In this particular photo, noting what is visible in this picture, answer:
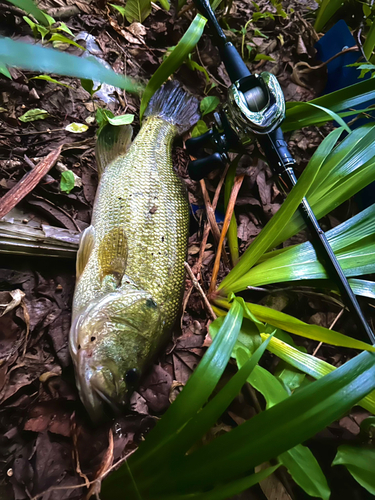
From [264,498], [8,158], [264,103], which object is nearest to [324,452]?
[264,498]

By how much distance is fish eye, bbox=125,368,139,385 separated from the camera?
51.3 inches

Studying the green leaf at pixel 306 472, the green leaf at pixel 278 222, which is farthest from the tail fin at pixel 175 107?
the green leaf at pixel 306 472

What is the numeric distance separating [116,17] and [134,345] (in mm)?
2589

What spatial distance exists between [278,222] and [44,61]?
1.34 meters

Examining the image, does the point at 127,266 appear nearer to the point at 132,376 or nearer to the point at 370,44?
the point at 132,376

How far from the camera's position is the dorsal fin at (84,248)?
1507 millimetres

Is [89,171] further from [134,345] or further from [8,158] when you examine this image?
[134,345]

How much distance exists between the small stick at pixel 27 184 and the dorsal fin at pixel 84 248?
38 centimetres

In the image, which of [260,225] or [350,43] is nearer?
[260,225]

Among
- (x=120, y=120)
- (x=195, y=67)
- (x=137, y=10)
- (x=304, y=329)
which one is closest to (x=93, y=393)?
(x=304, y=329)

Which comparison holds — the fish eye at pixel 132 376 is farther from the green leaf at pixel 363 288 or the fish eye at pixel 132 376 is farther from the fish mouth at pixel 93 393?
the green leaf at pixel 363 288

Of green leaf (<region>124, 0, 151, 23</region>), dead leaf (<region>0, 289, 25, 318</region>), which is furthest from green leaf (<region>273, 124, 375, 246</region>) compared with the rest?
green leaf (<region>124, 0, 151, 23</region>)

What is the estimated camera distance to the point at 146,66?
2.36 m

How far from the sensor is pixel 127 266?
1502mm
